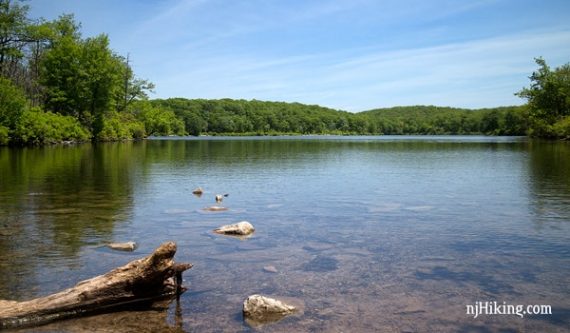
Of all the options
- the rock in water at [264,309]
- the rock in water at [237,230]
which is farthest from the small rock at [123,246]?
the rock in water at [264,309]

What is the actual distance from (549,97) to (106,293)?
134 metres

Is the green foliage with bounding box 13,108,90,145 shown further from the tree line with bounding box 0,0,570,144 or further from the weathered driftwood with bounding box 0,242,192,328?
the weathered driftwood with bounding box 0,242,192,328

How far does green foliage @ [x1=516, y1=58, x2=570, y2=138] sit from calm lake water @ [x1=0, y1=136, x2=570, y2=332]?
10604 centimetres

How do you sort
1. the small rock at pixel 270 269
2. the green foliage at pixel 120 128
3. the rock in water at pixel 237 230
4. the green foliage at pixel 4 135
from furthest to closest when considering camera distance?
the green foliage at pixel 120 128
the green foliage at pixel 4 135
the rock in water at pixel 237 230
the small rock at pixel 270 269

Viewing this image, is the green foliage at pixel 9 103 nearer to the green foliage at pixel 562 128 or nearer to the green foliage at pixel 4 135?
the green foliage at pixel 4 135

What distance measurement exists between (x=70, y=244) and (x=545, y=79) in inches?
5194

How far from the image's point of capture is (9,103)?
5853cm

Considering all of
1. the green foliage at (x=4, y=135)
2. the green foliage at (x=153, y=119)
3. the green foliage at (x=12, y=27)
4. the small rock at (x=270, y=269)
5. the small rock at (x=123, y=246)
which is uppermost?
the green foliage at (x=12, y=27)

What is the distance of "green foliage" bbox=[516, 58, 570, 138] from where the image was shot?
388ft

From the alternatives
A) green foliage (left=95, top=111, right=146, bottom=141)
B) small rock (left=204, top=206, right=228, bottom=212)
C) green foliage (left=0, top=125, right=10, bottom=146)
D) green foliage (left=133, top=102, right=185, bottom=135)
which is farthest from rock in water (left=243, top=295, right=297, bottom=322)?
green foliage (left=133, top=102, right=185, bottom=135)

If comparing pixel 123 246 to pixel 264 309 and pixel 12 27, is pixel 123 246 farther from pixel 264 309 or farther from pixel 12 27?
pixel 12 27

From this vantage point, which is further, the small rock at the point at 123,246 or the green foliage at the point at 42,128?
the green foliage at the point at 42,128

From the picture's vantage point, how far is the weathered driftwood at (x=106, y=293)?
8.16 metres

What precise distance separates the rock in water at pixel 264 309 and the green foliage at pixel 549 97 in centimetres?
12403
